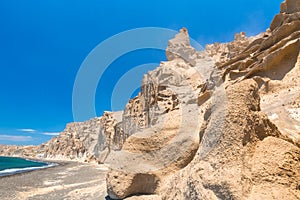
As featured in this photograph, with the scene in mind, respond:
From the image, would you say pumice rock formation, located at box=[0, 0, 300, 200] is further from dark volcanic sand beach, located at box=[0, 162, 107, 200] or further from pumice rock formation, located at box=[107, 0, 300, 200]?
dark volcanic sand beach, located at box=[0, 162, 107, 200]

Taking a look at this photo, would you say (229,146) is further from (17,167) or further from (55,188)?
(17,167)

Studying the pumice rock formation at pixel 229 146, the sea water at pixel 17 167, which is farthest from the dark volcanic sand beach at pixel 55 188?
the sea water at pixel 17 167

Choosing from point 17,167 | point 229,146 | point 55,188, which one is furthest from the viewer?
point 17,167

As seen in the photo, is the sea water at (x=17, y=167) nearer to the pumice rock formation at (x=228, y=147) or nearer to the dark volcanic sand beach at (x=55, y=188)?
the dark volcanic sand beach at (x=55, y=188)

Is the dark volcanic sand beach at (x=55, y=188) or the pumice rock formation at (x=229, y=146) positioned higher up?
the pumice rock formation at (x=229, y=146)

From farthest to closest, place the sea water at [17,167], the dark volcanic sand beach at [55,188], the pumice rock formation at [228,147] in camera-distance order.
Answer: the sea water at [17,167] → the dark volcanic sand beach at [55,188] → the pumice rock formation at [228,147]

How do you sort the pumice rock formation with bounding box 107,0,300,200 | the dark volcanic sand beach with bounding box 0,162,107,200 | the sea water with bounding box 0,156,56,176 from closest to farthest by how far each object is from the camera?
1. the pumice rock formation with bounding box 107,0,300,200
2. the dark volcanic sand beach with bounding box 0,162,107,200
3. the sea water with bounding box 0,156,56,176

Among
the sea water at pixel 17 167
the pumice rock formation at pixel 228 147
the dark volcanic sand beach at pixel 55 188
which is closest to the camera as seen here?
the pumice rock formation at pixel 228 147

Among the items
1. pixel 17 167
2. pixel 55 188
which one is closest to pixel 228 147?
pixel 55 188

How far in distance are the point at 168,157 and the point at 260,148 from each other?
3.25 m

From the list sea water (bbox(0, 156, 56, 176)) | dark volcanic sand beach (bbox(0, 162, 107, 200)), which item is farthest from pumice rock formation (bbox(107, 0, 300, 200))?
sea water (bbox(0, 156, 56, 176))

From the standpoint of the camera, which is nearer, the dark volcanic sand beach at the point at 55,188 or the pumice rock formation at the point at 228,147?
the pumice rock formation at the point at 228,147

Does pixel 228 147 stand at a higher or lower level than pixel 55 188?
higher

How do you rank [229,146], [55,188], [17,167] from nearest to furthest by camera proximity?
[229,146], [55,188], [17,167]
